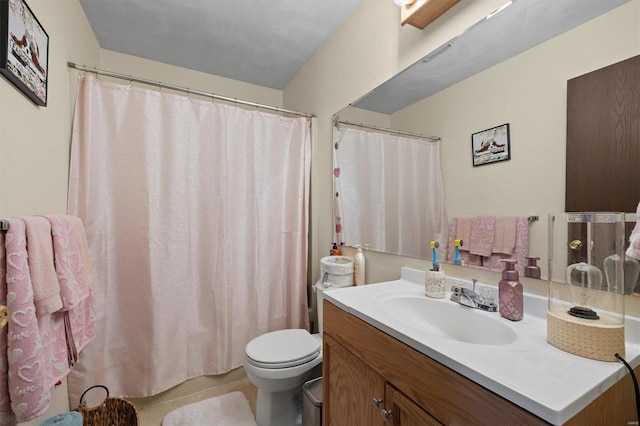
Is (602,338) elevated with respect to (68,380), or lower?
elevated

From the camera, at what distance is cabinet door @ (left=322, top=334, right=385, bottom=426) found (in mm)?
828

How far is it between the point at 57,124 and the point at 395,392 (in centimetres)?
182

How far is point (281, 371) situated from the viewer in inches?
51.4

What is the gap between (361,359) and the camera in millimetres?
889

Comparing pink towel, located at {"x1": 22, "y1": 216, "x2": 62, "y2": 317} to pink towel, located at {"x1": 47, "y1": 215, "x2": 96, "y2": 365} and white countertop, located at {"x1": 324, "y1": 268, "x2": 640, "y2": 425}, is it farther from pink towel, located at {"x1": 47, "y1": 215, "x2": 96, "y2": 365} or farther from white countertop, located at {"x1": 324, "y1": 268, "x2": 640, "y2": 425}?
white countertop, located at {"x1": 324, "y1": 268, "x2": 640, "y2": 425}

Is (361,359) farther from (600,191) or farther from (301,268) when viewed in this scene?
(301,268)

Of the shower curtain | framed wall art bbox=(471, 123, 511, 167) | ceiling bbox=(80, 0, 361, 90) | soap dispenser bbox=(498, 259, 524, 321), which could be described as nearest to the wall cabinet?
soap dispenser bbox=(498, 259, 524, 321)

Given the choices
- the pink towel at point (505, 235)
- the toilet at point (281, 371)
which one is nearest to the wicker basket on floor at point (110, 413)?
the toilet at point (281, 371)

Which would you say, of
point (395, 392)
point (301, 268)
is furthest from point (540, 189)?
point (301, 268)

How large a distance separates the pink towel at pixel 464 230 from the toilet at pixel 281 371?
71 cm

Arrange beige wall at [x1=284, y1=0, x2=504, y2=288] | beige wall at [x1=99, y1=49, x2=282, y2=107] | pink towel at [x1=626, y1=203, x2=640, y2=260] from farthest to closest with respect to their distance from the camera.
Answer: beige wall at [x1=99, y1=49, x2=282, y2=107] < beige wall at [x1=284, y1=0, x2=504, y2=288] < pink towel at [x1=626, y1=203, x2=640, y2=260]

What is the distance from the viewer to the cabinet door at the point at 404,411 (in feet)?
2.16

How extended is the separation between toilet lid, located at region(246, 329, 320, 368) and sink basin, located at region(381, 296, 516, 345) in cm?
62

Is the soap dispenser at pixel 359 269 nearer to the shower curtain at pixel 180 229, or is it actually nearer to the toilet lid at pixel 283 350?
the toilet lid at pixel 283 350
